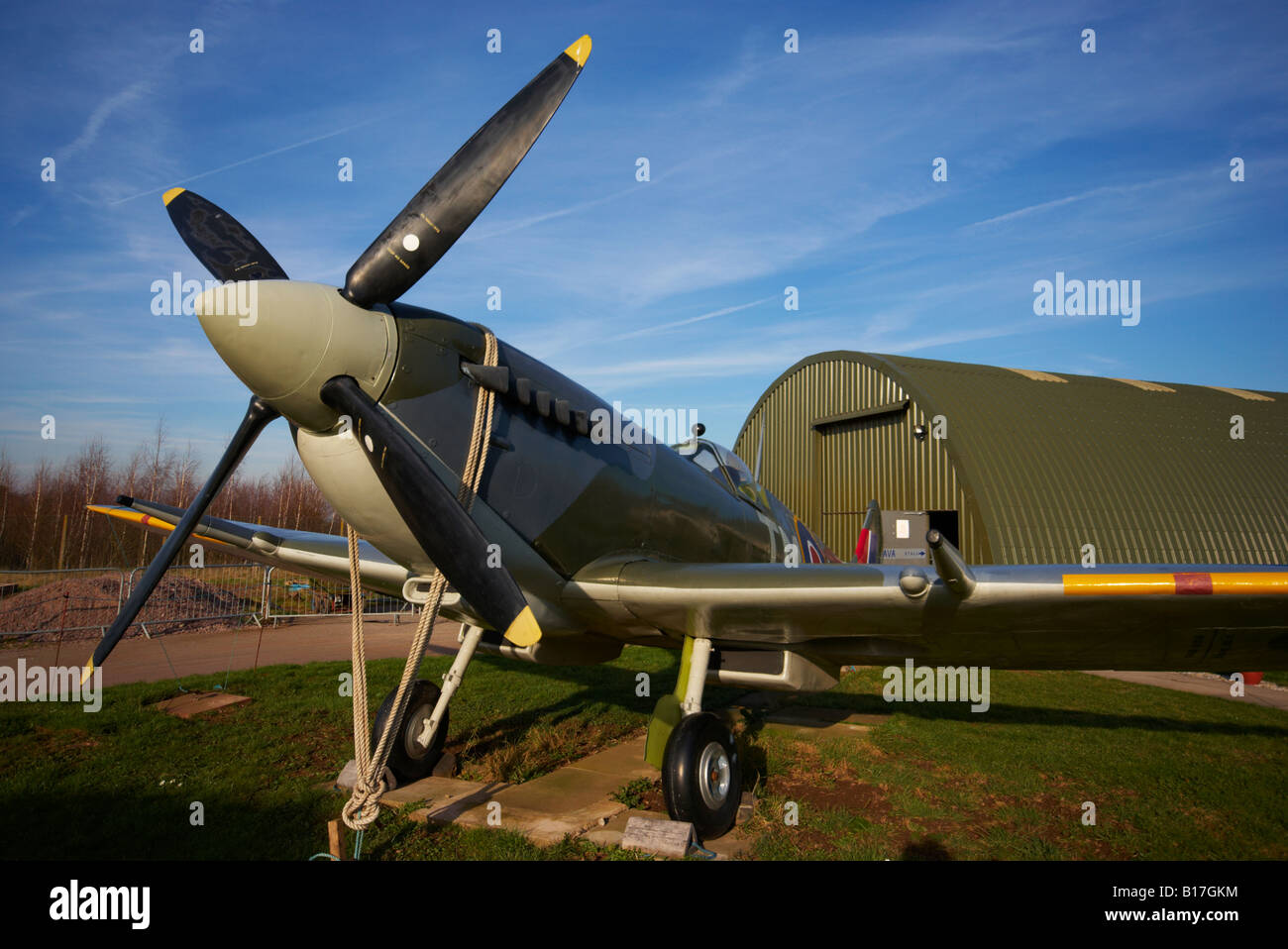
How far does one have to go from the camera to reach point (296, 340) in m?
3.21

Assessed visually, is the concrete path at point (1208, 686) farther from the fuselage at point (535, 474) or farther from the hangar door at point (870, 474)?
the fuselage at point (535, 474)

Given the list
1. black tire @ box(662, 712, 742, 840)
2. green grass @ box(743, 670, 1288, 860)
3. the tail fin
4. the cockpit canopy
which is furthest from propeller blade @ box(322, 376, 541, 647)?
the tail fin

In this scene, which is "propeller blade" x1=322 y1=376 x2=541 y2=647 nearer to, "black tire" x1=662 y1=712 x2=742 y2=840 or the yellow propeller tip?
"black tire" x1=662 y1=712 x2=742 y2=840

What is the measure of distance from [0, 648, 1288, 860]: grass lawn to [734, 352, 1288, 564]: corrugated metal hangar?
7109 millimetres

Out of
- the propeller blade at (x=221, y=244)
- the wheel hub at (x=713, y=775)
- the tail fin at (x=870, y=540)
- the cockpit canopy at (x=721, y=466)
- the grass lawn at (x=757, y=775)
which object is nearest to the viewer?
the propeller blade at (x=221, y=244)

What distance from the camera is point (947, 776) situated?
586 centimetres

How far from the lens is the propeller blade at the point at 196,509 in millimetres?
4039

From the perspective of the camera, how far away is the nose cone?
3.08m

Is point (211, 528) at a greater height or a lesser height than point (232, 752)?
greater

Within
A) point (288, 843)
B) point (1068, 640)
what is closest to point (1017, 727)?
point (1068, 640)

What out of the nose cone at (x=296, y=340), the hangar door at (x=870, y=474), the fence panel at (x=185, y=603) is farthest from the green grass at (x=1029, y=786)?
the fence panel at (x=185, y=603)

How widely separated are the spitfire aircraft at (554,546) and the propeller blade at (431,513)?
11 mm
